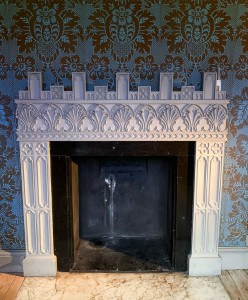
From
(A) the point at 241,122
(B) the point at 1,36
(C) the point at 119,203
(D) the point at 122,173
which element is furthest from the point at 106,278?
(B) the point at 1,36

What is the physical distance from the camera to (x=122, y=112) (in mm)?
2254

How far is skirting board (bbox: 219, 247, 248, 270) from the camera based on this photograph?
253 centimetres

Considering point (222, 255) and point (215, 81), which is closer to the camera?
point (215, 81)

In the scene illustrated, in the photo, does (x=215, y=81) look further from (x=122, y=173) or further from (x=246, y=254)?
(x=246, y=254)

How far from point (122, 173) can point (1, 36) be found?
136 centimetres

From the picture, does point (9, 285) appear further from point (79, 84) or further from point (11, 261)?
point (79, 84)

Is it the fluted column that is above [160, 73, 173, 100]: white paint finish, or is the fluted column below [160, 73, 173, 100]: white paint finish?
below

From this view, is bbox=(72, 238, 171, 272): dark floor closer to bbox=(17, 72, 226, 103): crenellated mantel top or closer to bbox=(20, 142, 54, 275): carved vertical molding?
bbox=(20, 142, 54, 275): carved vertical molding

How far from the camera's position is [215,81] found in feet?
7.27

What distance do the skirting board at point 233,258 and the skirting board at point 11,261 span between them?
154 cm

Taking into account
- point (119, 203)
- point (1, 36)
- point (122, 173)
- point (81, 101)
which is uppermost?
point (1, 36)

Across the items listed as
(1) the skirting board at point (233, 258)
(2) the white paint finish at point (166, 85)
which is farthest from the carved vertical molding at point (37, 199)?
(1) the skirting board at point (233, 258)

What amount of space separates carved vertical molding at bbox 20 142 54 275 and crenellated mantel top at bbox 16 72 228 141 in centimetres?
11

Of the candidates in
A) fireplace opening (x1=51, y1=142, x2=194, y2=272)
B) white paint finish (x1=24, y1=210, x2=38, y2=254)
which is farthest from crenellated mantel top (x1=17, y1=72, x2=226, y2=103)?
white paint finish (x1=24, y1=210, x2=38, y2=254)
